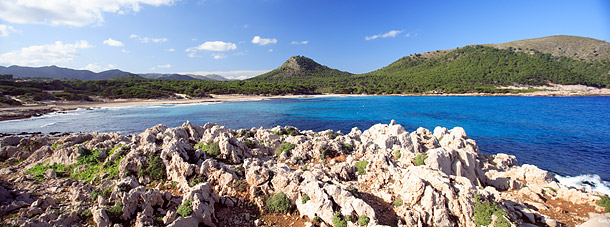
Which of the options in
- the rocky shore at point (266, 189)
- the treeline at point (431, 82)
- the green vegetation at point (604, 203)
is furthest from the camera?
the treeline at point (431, 82)

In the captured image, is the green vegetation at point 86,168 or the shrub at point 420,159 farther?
the shrub at point 420,159

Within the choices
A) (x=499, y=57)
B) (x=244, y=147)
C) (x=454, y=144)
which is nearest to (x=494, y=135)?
(x=454, y=144)

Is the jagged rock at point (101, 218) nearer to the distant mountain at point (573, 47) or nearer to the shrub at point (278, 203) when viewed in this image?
the shrub at point (278, 203)

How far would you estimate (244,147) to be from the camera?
17.1m

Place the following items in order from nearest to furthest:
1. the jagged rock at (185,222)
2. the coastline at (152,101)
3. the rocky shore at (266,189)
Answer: the jagged rock at (185,222) → the rocky shore at (266,189) → the coastline at (152,101)

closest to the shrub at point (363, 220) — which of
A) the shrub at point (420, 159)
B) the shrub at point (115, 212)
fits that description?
the shrub at point (420, 159)

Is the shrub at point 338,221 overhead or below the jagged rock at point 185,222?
below

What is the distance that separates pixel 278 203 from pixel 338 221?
2839 mm

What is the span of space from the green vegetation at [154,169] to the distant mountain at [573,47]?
242860 millimetres

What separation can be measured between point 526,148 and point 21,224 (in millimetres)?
41295

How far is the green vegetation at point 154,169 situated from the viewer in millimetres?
12969

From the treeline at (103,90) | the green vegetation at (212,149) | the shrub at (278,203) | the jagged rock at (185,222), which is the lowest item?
the shrub at (278,203)

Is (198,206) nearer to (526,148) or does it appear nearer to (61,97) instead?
(526,148)

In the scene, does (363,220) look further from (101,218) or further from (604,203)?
(604,203)
